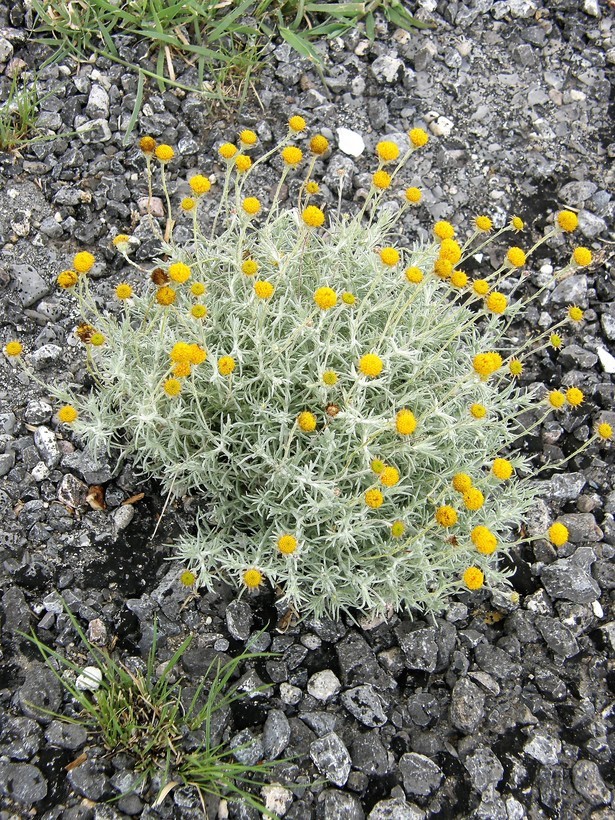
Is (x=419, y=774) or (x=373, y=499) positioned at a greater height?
(x=373, y=499)

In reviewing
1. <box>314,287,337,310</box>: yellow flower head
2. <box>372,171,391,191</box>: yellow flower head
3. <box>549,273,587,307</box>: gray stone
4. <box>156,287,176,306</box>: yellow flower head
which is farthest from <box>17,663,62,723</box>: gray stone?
<box>549,273,587,307</box>: gray stone

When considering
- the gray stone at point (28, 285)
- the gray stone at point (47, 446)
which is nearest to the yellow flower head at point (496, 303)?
the gray stone at point (47, 446)

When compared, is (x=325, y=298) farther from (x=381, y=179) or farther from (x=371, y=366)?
(x=381, y=179)

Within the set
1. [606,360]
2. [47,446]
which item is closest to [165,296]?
[47,446]

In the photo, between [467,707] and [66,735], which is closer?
[66,735]

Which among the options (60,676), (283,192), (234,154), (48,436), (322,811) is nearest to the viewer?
(322,811)

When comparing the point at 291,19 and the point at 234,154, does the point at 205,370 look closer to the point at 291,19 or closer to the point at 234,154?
the point at 234,154

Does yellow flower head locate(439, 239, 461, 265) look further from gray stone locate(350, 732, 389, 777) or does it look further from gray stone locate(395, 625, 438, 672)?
gray stone locate(350, 732, 389, 777)

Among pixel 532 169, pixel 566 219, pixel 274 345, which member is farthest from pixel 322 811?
pixel 532 169
